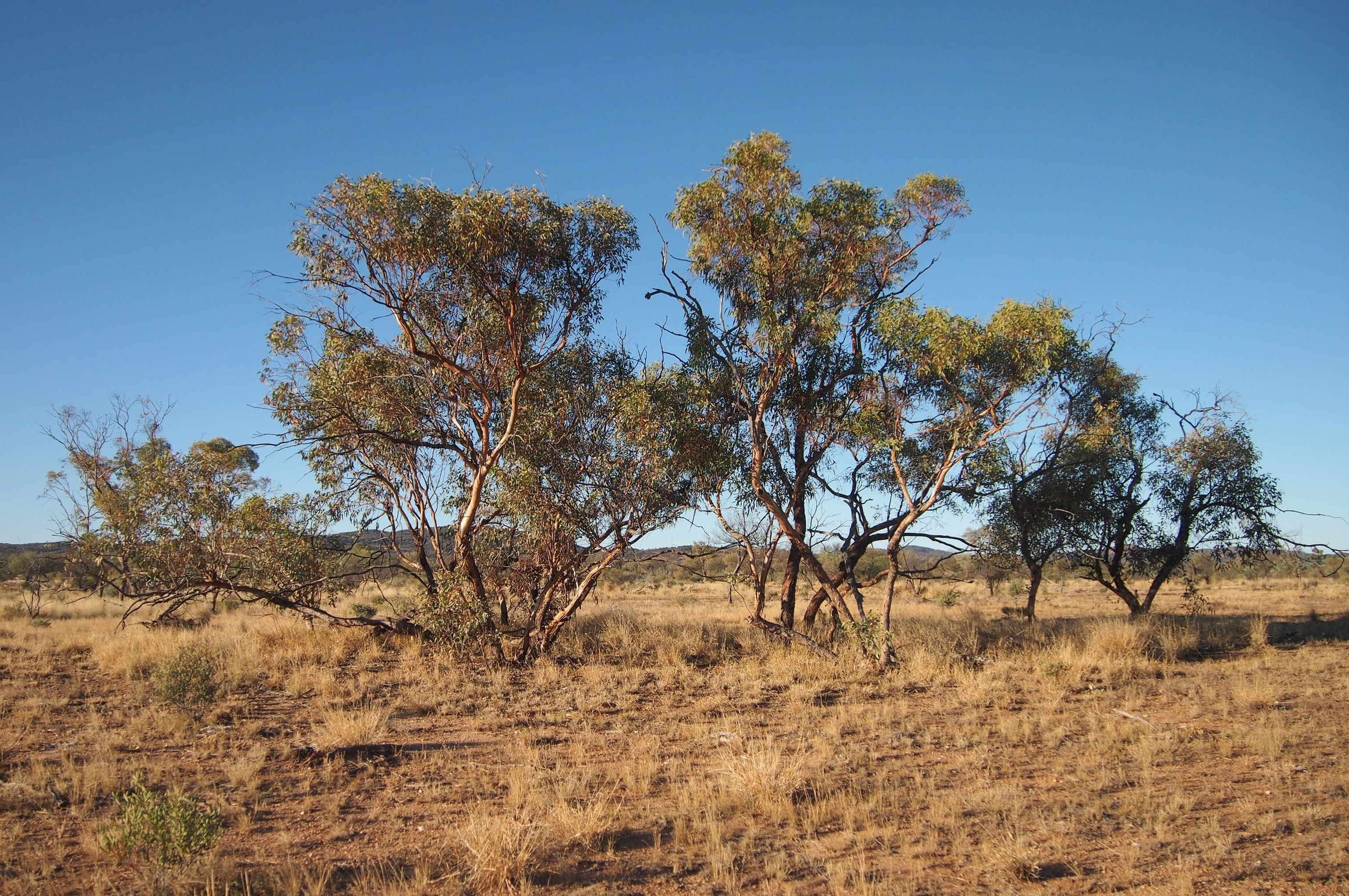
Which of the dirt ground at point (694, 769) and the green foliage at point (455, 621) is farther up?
the green foliage at point (455, 621)

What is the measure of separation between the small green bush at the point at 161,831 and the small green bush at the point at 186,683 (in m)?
4.66

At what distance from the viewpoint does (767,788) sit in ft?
21.0

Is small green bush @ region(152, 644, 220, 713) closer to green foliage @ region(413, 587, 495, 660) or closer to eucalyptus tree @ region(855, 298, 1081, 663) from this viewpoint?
green foliage @ region(413, 587, 495, 660)

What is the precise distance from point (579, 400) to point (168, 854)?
31.7ft

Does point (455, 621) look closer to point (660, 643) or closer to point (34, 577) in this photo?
point (660, 643)

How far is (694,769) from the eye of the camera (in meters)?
7.46

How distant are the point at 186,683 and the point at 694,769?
21.0 ft

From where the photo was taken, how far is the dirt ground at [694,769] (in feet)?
16.5

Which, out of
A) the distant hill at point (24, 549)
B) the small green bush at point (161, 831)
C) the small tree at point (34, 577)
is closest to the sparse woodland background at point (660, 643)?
the small green bush at point (161, 831)

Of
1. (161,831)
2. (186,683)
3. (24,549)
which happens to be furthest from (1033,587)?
(24,549)

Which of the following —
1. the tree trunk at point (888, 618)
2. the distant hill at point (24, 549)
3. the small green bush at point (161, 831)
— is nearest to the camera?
the small green bush at point (161, 831)

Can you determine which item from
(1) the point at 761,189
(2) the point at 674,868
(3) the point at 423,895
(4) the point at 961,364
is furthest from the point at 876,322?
(3) the point at 423,895

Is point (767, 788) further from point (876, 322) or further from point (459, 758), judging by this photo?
point (876, 322)

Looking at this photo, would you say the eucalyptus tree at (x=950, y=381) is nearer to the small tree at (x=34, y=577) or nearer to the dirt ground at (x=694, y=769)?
the dirt ground at (x=694, y=769)
